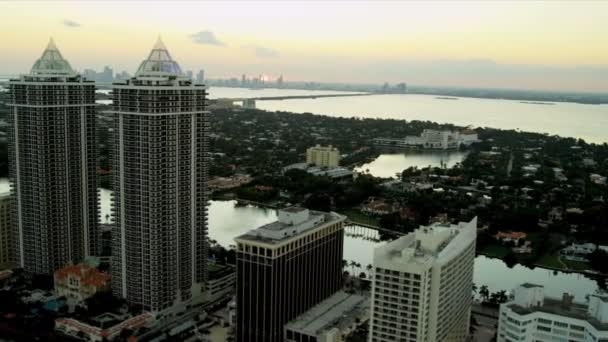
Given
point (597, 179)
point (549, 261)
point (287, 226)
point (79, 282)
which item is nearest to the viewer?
point (287, 226)

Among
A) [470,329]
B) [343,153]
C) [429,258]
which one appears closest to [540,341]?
[429,258]

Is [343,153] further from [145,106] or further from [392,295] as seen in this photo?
[392,295]

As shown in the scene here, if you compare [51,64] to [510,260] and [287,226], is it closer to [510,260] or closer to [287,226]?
[287,226]

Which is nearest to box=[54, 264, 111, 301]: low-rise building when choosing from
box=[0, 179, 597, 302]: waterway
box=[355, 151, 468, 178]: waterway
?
box=[0, 179, 597, 302]: waterway

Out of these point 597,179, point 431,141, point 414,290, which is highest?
point 414,290

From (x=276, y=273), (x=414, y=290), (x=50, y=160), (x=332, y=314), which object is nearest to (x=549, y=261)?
(x=332, y=314)

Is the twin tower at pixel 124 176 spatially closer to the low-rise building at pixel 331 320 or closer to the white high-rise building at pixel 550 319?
the low-rise building at pixel 331 320
